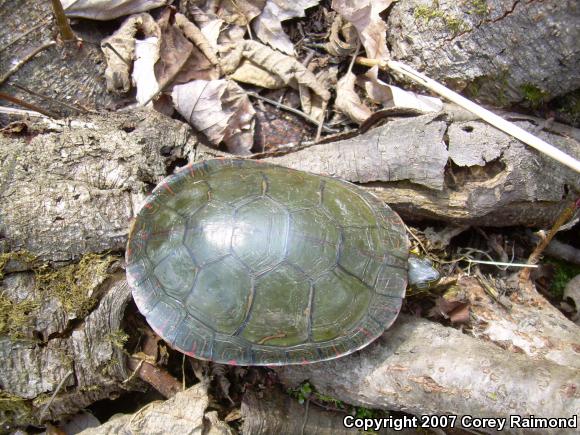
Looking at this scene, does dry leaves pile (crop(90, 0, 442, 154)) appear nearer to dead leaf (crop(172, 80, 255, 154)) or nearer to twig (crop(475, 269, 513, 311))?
dead leaf (crop(172, 80, 255, 154))

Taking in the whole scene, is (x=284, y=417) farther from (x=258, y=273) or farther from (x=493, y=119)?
(x=493, y=119)

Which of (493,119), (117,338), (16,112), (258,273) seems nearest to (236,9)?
(16,112)

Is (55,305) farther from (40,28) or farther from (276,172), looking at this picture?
(40,28)

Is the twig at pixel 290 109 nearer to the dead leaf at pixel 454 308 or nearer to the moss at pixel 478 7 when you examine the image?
the moss at pixel 478 7

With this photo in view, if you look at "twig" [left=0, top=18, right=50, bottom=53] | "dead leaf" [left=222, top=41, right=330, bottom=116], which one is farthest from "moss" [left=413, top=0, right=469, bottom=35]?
"twig" [left=0, top=18, right=50, bottom=53]

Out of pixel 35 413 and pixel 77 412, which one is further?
pixel 77 412

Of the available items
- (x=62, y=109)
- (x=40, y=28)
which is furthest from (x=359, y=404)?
(x=40, y=28)
